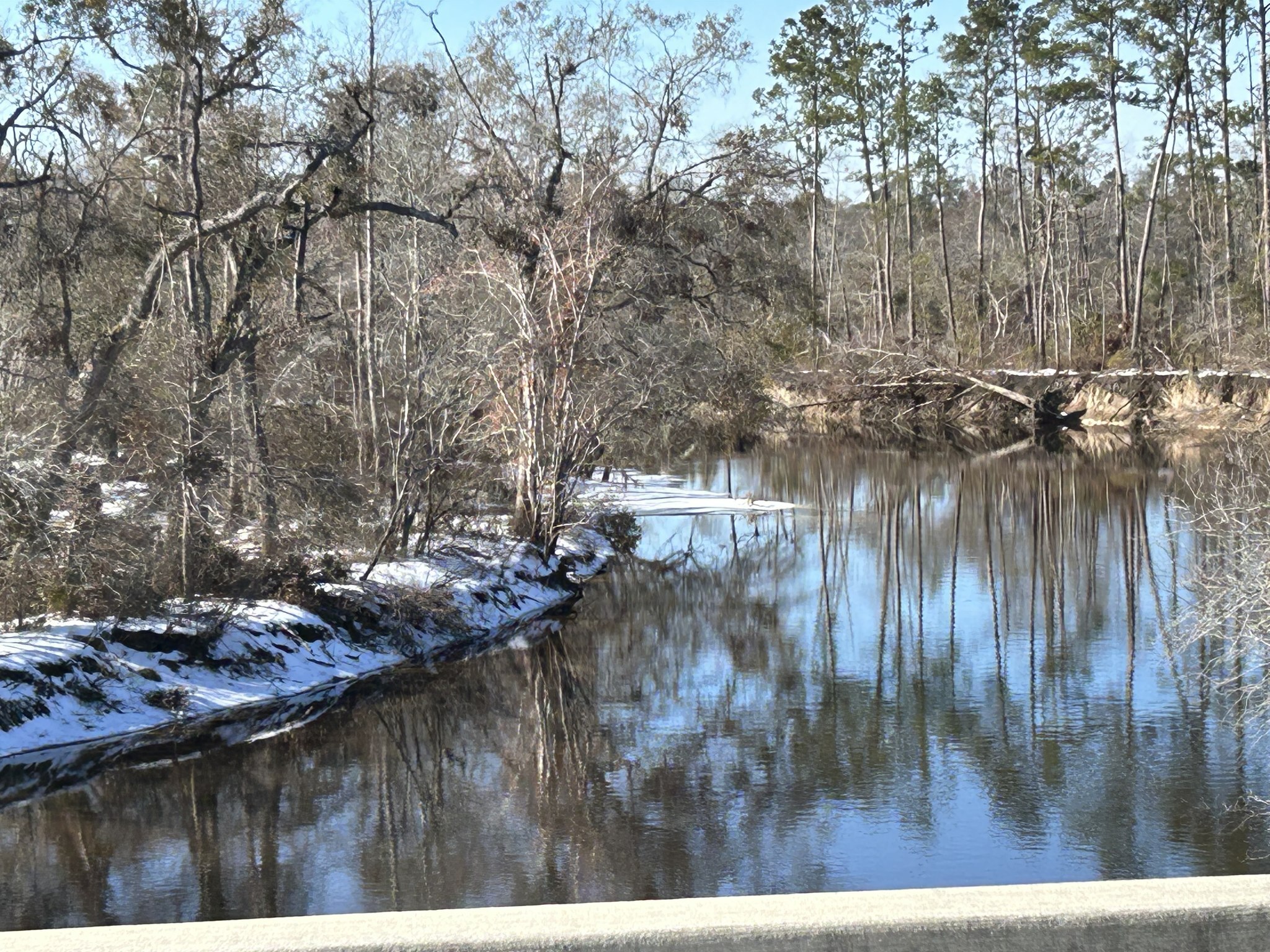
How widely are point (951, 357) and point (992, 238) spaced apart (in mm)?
35316

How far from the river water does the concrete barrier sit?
452cm

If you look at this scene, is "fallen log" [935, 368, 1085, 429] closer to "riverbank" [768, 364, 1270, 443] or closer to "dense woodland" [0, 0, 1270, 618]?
"riverbank" [768, 364, 1270, 443]

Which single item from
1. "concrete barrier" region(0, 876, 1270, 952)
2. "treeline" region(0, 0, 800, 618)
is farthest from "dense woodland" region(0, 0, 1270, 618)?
"concrete barrier" region(0, 876, 1270, 952)

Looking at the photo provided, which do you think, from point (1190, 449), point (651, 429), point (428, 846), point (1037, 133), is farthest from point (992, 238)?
point (428, 846)

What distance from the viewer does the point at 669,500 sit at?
3061cm

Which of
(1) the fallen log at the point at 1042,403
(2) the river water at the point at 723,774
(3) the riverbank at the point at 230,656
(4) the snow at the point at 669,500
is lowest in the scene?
(2) the river water at the point at 723,774

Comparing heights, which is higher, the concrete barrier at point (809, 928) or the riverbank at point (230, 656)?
the concrete barrier at point (809, 928)

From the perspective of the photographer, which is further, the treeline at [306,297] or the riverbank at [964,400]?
the riverbank at [964,400]

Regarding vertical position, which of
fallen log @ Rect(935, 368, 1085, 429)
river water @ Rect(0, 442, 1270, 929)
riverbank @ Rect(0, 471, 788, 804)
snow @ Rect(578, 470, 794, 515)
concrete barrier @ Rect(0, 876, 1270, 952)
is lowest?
river water @ Rect(0, 442, 1270, 929)

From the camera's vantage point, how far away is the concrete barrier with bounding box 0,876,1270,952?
13.2 feet

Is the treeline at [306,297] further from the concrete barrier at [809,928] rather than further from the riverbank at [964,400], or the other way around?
the riverbank at [964,400]

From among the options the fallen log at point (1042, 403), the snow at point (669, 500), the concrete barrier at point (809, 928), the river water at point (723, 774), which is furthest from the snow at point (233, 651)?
the fallen log at point (1042, 403)

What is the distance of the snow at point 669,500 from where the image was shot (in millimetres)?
28266

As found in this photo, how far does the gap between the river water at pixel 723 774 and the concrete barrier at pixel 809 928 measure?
4.52m
